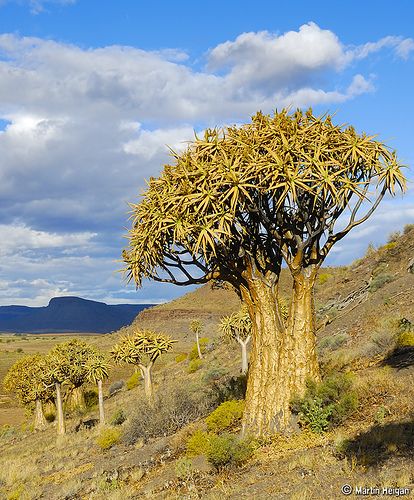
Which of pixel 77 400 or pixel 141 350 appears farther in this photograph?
pixel 77 400

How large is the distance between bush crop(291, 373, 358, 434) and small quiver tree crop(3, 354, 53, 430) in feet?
106

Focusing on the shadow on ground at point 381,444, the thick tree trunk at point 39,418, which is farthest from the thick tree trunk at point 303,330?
the thick tree trunk at point 39,418

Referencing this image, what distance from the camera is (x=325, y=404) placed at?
10.9 m

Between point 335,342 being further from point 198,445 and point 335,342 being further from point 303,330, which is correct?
point 198,445

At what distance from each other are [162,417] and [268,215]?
9874 mm

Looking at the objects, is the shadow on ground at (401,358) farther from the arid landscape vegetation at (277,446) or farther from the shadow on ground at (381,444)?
the shadow on ground at (381,444)

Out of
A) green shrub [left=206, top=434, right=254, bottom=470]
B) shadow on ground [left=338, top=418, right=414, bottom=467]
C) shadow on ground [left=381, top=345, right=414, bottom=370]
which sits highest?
shadow on ground [left=381, top=345, right=414, bottom=370]

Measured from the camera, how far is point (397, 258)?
35.5 metres

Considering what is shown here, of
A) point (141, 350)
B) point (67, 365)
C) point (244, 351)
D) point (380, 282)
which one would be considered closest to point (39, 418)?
point (67, 365)

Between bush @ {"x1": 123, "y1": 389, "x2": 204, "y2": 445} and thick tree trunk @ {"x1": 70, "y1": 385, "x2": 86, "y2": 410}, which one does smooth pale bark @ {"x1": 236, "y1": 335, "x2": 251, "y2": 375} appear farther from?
thick tree trunk @ {"x1": 70, "y1": 385, "x2": 86, "y2": 410}

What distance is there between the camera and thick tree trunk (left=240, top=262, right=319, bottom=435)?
37.4 ft

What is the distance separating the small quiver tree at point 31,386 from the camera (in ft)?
129

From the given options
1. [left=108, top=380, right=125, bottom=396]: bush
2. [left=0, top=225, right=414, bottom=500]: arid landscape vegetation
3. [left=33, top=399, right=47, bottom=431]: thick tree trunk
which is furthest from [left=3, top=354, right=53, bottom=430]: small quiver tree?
[left=0, top=225, right=414, bottom=500]: arid landscape vegetation

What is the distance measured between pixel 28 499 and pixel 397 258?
32180mm
